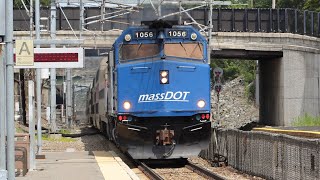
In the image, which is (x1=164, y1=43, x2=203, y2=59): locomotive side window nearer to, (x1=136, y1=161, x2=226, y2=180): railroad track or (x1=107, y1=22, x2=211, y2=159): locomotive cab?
(x1=107, y1=22, x2=211, y2=159): locomotive cab

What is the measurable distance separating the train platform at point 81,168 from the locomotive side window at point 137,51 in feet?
9.61

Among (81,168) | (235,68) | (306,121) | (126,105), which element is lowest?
(81,168)

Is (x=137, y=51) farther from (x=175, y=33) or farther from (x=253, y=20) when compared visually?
(x=253, y=20)

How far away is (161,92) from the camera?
59.6 ft

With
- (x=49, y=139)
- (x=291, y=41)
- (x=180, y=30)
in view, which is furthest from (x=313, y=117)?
(x=180, y=30)

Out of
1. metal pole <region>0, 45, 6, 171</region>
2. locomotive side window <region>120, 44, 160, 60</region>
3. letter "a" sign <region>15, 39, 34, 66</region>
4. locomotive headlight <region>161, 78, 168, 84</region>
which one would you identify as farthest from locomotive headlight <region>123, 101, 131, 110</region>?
metal pole <region>0, 45, 6, 171</region>

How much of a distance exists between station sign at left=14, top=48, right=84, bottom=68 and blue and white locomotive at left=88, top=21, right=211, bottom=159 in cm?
474

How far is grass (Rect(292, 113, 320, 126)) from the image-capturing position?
35281 millimetres

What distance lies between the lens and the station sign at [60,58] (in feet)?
43.2

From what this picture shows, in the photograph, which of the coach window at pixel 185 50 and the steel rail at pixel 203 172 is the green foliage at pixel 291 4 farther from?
the steel rail at pixel 203 172

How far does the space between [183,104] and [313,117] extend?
21604 millimetres

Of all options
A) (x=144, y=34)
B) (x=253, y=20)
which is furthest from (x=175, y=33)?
(x=253, y=20)

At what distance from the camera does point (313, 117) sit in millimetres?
38375

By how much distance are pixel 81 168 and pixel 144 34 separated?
4056 millimetres
